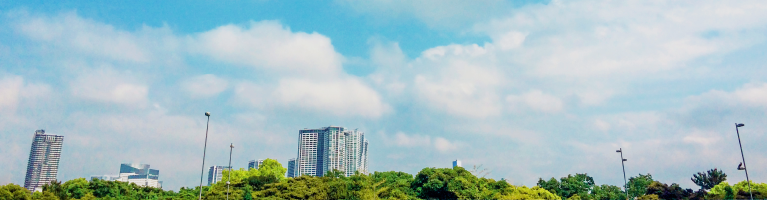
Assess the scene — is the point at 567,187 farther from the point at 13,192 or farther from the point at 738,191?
the point at 13,192

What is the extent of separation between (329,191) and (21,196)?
31.8 m

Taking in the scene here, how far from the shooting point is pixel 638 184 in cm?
9575

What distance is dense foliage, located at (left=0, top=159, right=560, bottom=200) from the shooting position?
5359 cm

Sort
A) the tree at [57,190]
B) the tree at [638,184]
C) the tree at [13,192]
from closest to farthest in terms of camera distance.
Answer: the tree at [13,192] → the tree at [57,190] → the tree at [638,184]

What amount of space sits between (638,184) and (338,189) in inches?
2743

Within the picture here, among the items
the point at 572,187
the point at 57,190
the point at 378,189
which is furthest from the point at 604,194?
the point at 57,190

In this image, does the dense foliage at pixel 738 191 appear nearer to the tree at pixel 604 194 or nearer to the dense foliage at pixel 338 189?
the tree at pixel 604 194

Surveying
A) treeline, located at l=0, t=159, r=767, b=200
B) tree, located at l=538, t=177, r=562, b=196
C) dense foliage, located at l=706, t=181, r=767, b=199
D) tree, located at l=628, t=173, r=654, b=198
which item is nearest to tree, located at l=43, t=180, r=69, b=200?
treeline, located at l=0, t=159, r=767, b=200

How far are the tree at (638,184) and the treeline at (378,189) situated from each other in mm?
25160

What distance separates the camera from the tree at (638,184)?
91.4m

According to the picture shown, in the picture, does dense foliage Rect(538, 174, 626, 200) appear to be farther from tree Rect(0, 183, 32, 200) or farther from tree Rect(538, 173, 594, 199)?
tree Rect(0, 183, 32, 200)


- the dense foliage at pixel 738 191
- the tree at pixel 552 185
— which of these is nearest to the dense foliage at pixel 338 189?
the tree at pixel 552 185

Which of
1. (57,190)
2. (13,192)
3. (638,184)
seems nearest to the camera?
(13,192)

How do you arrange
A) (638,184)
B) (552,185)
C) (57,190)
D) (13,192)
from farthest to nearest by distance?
1. (638,184)
2. (552,185)
3. (57,190)
4. (13,192)
